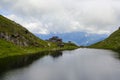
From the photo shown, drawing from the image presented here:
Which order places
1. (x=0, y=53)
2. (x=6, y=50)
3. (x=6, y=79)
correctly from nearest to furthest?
(x=6, y=79)
(x=0, y=53)
(x=6, y=50)

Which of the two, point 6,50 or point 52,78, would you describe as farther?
point 6,50

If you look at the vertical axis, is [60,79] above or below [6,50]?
below

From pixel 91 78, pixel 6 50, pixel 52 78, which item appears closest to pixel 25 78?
pixel 52 78

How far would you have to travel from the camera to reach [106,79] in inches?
3187

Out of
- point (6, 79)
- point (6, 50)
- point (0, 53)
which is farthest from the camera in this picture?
point (6, 50)

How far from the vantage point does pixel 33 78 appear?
277 feet

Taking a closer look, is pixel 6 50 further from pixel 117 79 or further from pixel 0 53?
pixel 117 79

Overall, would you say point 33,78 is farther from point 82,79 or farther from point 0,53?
point 0,53

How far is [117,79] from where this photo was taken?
8125 cm

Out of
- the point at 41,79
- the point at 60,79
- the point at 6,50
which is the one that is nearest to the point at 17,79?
the point at 41,79

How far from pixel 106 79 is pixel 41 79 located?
25.1m

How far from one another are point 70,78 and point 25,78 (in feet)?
58.7

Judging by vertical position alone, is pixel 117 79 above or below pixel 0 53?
below

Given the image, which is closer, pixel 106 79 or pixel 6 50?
pixel 106 79
